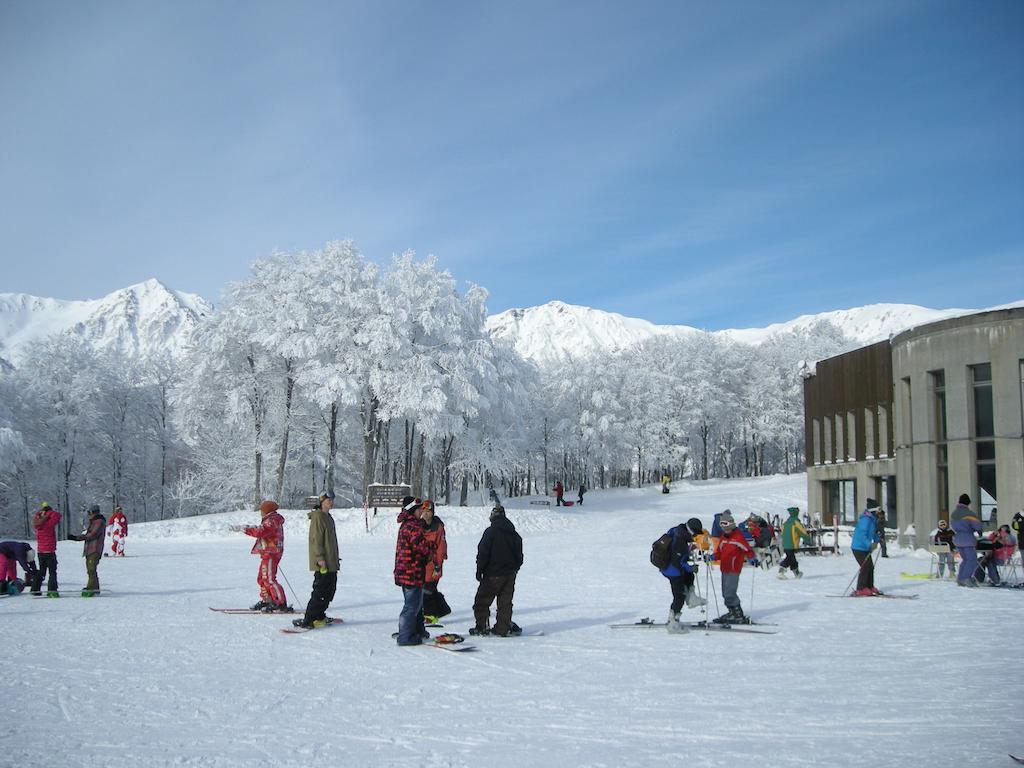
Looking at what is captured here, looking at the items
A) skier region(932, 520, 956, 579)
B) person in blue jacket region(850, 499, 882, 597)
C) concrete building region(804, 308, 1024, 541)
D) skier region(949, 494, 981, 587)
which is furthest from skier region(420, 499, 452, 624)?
concrete building region(804, 308, 1024, 541)

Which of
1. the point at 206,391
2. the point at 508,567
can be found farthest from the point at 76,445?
the point at 508,567

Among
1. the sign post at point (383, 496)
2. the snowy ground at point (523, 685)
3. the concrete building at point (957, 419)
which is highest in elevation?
the concrete building at point (957, 419)

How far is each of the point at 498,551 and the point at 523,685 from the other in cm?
314

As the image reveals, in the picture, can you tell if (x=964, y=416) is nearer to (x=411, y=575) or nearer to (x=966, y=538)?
(x=966, y=538)

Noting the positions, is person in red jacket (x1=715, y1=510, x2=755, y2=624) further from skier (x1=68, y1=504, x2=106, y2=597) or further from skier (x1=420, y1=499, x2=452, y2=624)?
skier (x1=68, y1=504, x2=106, y2=597)

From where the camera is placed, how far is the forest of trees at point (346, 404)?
39.8 meters

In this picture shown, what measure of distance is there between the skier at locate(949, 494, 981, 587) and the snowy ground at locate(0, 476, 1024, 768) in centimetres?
59

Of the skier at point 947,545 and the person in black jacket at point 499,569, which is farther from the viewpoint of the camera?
the skier at point 947,545

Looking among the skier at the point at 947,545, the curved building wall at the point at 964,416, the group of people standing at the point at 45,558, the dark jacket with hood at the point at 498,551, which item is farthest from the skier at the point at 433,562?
the curved building wall at the point at 964,416

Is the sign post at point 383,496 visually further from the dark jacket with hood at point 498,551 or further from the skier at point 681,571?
the skier at point 681,571

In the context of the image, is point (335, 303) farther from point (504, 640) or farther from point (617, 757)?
point (617, 757)

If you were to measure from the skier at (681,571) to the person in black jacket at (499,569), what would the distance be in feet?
7.26

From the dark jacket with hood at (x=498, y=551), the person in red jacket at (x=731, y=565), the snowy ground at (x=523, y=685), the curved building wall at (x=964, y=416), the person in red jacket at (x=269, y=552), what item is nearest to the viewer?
the snowy ground at (x=523, y=685)

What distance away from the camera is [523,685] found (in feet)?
28.3
